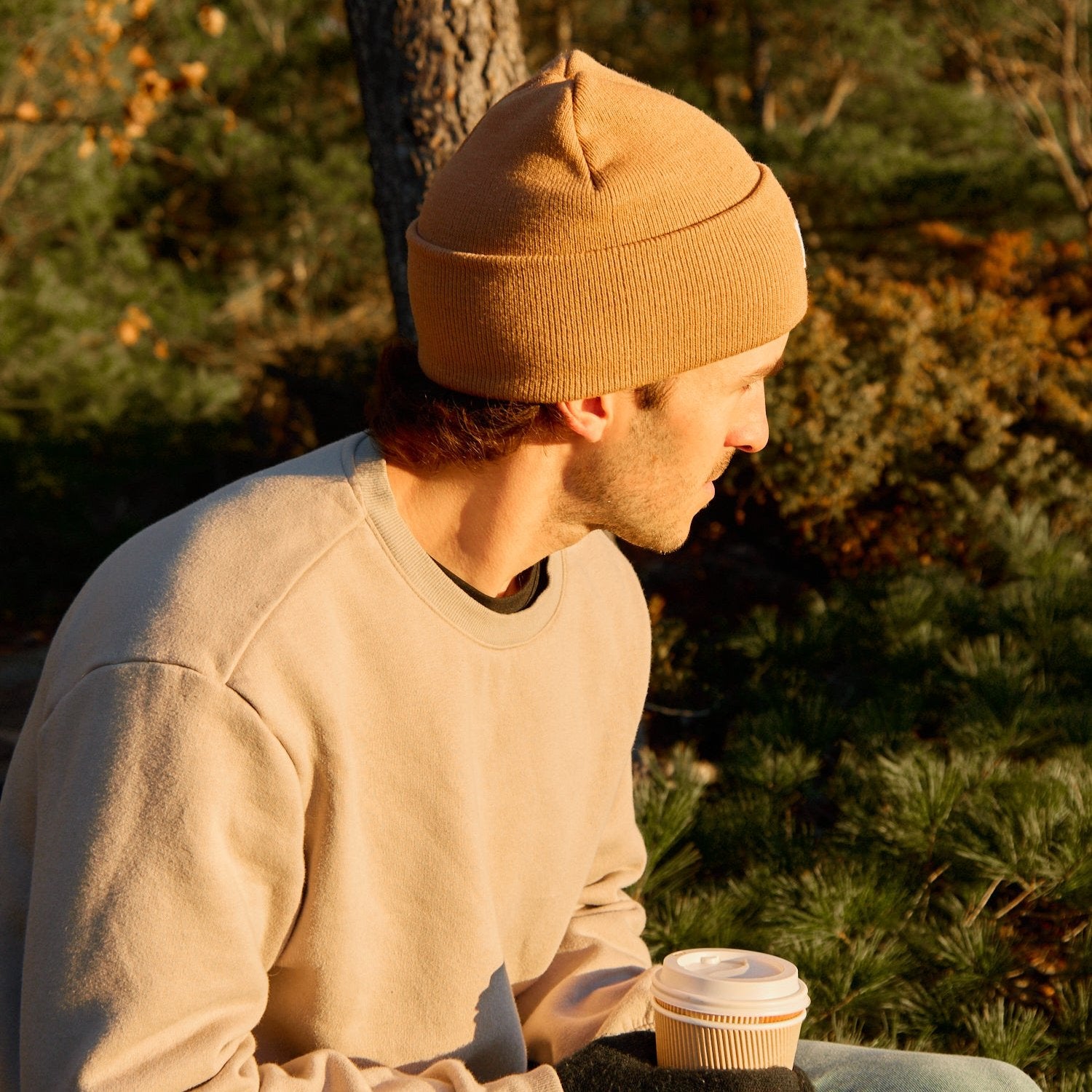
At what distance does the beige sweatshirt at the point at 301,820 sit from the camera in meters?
1.35

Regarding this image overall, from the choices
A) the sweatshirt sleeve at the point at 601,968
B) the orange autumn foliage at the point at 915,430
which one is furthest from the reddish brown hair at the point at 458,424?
the orange autumn foliage at the point at 915,430

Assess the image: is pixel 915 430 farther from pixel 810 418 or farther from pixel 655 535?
pixel 655 535

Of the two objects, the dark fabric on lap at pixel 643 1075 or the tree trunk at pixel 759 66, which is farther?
the tree trunk at pixel 759 66

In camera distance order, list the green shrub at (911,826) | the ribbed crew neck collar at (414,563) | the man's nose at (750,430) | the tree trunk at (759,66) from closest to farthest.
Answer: the ribbed crew neck collar at (414,563)
the man's nose at (750,430)
the green shrub at (911,826)
the tree trunk at (759,66)

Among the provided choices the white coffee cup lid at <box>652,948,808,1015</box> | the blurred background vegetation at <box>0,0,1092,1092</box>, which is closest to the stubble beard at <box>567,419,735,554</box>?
the white coffee cup lid at <box>652,948,808,1015</box>

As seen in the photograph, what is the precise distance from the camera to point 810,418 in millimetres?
4793

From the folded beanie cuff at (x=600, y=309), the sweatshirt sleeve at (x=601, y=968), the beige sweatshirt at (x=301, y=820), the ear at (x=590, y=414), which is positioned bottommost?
the sweatshirt sleeve at (x=601, y=968)

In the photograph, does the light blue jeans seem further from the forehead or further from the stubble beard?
the forehead

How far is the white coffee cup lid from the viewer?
1512 mm

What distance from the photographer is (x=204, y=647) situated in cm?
144

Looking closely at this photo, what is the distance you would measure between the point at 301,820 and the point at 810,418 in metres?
3.62

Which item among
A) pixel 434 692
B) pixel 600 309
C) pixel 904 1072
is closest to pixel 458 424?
pixel 600 309

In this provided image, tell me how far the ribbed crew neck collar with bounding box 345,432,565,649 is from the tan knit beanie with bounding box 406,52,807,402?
0.19m

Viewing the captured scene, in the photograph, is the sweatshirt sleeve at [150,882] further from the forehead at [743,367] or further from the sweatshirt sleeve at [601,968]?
the forehead at [743,367]
